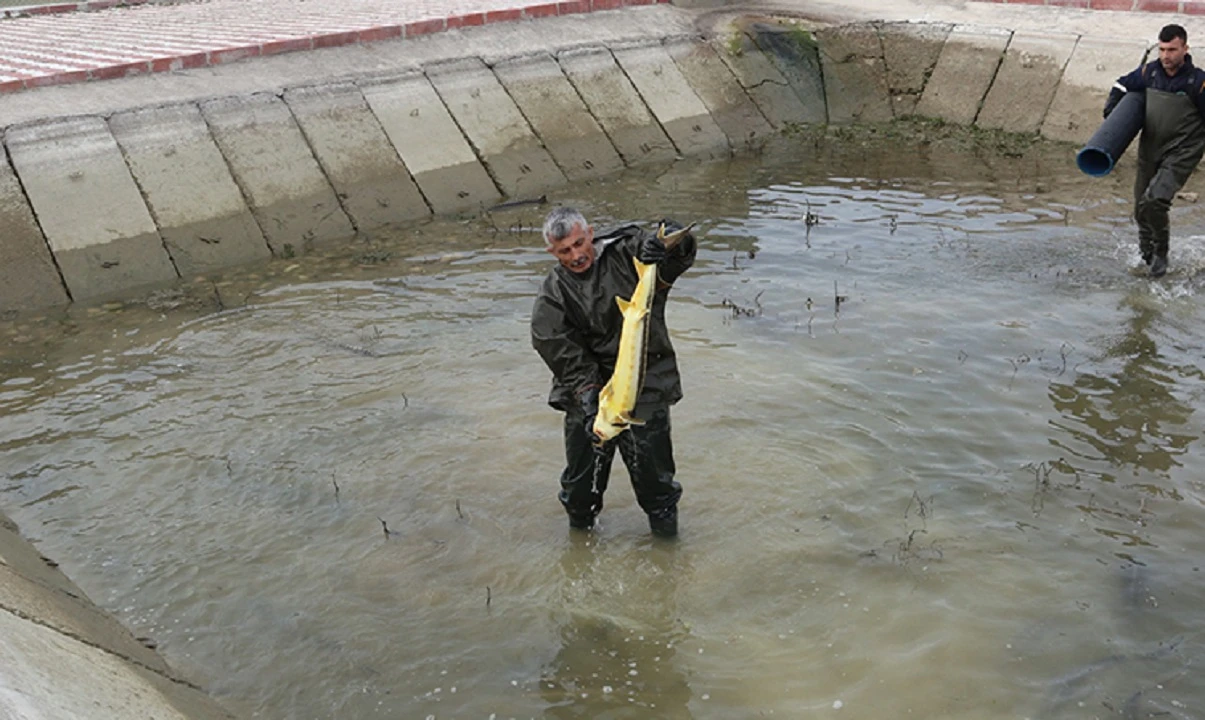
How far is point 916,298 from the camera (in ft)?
31.5

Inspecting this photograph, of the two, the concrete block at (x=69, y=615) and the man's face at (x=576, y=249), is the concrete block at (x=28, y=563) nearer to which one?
the concrete block at (x=69, y=615)

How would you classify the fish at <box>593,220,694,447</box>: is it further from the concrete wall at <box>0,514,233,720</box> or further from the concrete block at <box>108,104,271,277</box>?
the concrete block at <box>108,104,271,277</box>

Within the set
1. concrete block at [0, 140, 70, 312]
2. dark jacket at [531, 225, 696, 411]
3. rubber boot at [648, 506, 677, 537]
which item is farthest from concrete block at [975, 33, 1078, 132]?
concrete block at [0, 140, 70, 312]

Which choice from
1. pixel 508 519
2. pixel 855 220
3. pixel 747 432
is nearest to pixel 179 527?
pixel 508 519

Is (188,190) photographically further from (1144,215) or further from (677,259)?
(1144,215)

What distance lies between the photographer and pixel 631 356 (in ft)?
17.3

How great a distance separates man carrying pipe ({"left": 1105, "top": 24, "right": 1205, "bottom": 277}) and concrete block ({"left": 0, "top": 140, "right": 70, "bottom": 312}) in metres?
9.90

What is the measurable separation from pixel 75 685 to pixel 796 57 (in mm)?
14476

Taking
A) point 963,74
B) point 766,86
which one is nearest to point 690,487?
point 766,86

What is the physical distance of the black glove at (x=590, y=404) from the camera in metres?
5.57

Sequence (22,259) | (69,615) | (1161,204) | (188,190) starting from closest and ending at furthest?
(69,615) < (1161,204) < (22,259) < (188,190)

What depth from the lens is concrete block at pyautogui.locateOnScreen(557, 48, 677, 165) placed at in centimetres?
1439

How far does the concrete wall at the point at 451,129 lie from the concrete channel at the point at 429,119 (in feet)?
0.07

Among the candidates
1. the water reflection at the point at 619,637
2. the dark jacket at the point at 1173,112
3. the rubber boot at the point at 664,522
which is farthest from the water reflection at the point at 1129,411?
the water reflection at the point at 619,637
